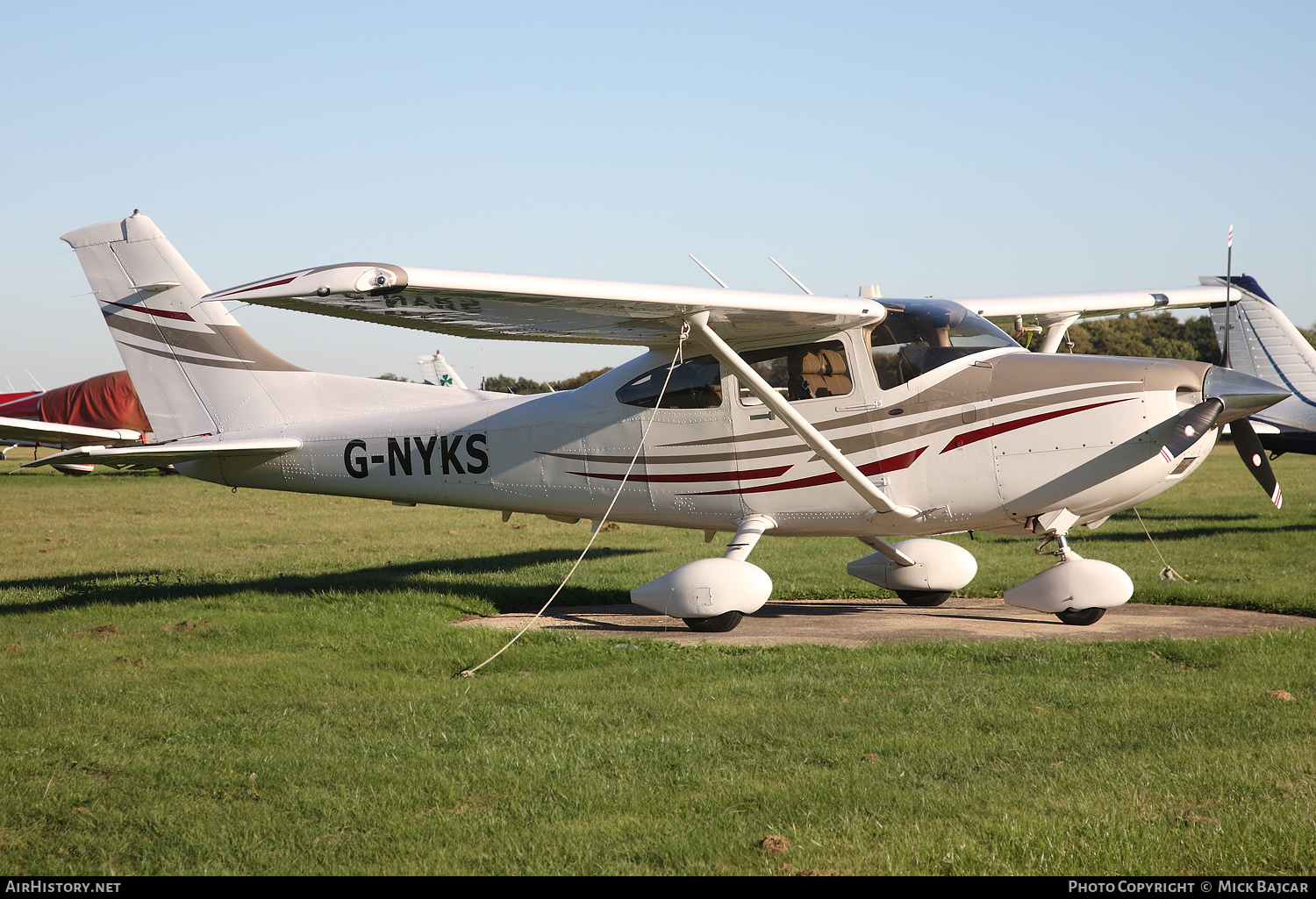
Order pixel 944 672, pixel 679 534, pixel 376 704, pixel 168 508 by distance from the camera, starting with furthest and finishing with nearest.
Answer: pixel 168 508 → pixel 679 534 → pixel 944 672 → pixel 376 704

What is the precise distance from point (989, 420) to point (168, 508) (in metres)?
21.0

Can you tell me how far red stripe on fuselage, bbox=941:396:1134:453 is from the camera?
7840mm

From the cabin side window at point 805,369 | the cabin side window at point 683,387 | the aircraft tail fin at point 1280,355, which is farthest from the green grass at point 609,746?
the aircraft tail fin at point 1280,355

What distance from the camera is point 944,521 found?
8.46 metres

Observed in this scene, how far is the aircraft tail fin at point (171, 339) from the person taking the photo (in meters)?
10.6

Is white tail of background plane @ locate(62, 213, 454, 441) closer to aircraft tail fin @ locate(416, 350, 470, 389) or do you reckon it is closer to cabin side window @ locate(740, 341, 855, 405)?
cabin side window @ locate(740, 341, 855, 405)

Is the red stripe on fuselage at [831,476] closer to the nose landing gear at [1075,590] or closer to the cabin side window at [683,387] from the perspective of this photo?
the cabin side window at [683,387]

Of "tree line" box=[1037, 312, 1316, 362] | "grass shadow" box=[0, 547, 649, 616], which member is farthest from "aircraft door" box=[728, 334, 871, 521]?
"tree line" box=[1037, 312, 1316, 362]

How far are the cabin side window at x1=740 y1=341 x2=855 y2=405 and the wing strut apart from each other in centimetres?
33

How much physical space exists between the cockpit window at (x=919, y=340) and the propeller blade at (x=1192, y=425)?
1545 mm

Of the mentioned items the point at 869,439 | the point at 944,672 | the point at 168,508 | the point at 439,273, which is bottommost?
the point at 168,508

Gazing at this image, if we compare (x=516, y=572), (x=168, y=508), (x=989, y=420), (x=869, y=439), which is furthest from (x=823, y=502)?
(x=168, y=508)

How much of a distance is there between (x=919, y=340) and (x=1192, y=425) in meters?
2.10

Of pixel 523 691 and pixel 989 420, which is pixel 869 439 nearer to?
pixel 989 420
